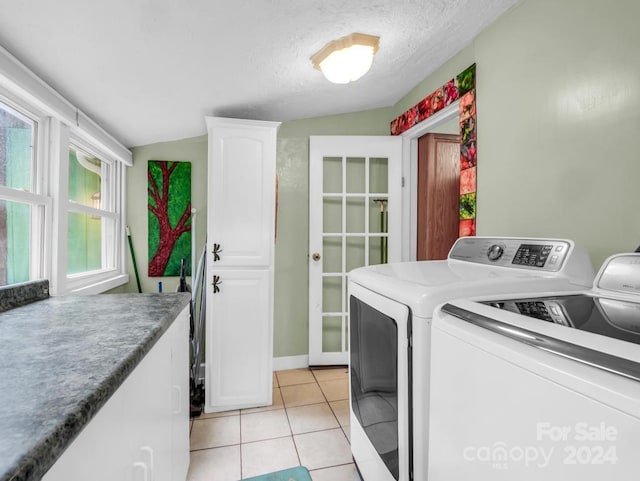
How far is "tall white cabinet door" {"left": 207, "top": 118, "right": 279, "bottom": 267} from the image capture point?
2.24m

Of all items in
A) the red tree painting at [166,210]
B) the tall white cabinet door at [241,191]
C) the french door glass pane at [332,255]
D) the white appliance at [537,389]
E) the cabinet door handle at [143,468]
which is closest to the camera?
the white appliance at [537,389]

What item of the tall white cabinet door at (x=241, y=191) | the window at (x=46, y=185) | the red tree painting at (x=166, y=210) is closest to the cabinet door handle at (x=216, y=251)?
the tall white cabinet door at (x=241, y=191)

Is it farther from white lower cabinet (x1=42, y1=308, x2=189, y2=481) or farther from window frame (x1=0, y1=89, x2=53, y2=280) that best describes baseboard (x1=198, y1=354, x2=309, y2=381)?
window frame (x1=0, y1=89, x2=53, y2=280)

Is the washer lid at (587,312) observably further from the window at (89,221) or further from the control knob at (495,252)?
the window at (89,221)

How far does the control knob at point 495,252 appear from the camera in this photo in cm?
145

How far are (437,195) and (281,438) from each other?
2.21 meters

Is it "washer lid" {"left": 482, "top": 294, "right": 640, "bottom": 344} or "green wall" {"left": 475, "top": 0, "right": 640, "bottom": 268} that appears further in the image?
"green wall" {"left": 475, "top": 0, "right": 640, "bottom": 268}

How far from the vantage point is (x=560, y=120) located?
1501mm

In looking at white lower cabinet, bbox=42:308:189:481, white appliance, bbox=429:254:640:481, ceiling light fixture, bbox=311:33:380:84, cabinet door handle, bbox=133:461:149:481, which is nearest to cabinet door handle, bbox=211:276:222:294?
white lower cabinet, bbox=42:308:189:481

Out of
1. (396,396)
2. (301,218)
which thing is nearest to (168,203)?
(301,218)

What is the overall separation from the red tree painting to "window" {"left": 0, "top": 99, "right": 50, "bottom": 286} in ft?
3.33

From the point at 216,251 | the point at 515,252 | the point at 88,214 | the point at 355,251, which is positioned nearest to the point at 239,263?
the point at 216,251

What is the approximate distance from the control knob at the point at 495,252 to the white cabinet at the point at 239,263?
54.4 inches

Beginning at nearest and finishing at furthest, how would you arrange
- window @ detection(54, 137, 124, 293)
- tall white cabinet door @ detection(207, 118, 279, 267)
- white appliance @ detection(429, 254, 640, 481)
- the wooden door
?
1. white appliance @ detection(429, 254, 640, 481)
2. window @ detection(54, 137, 124, 293)
3. tall white cabinet door @ detection(207, 118, 279, 267)
4. the wooden door
